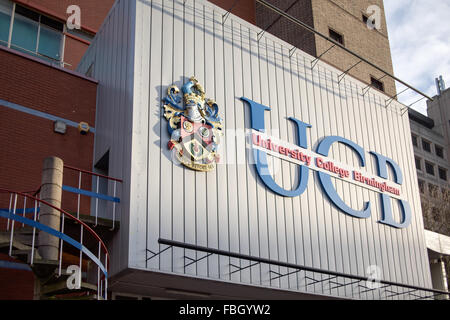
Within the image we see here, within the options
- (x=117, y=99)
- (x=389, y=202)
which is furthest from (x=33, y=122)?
(x=389, y=202)

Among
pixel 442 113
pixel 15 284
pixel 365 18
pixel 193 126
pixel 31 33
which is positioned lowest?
pixel 15 284

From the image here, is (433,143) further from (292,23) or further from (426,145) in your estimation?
(292,23)

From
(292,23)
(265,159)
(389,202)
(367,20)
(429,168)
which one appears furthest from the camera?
(429,168)

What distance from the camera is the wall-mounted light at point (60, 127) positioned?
17.3m

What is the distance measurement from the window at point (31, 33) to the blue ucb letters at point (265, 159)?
8441 millimetres

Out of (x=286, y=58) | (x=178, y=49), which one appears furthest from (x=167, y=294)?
(x=286, y=58)

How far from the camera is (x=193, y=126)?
16.2m

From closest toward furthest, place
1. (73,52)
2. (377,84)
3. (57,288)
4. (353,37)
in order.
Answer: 1. (57,288)
2. (73,52)
3. (353,37)
4. (377,84)

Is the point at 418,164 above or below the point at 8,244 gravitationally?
above

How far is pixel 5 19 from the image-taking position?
21.3m

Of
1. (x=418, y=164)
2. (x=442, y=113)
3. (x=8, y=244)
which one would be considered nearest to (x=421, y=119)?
(x=442, y=113)

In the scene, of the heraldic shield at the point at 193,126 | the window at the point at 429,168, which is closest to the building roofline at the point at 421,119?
the window at the point at 429,168

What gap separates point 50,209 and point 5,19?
37.5 ft

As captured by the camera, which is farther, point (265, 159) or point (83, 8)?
point (83, 8)
